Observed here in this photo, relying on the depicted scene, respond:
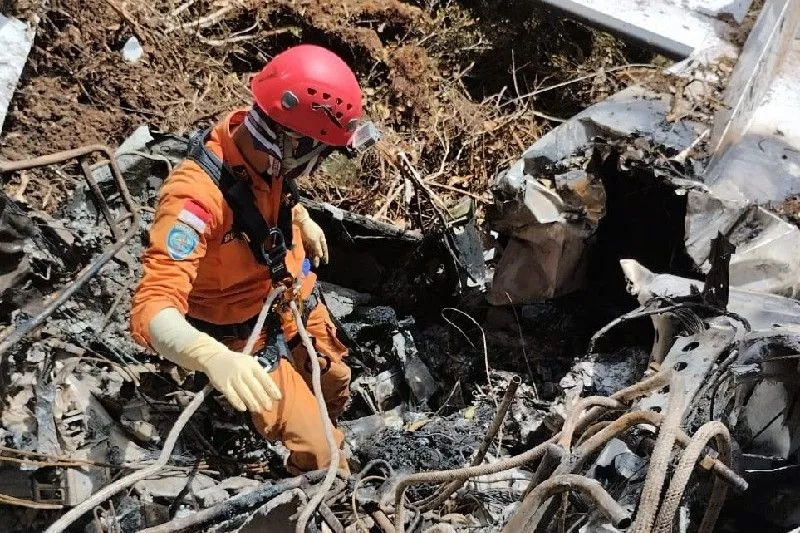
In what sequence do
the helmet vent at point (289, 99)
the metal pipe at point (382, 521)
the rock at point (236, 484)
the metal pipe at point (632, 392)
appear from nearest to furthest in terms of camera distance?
1. the metal pipe at point (632, 392)
2. the metal pipe at point (382, 521)
3. the helmet vent at point (289, 99)
4. the rock at point (236, 484)

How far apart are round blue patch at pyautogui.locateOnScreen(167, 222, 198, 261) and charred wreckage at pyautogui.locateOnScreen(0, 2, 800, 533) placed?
35 cm

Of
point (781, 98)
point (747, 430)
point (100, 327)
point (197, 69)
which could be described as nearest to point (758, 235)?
point (747, 430)

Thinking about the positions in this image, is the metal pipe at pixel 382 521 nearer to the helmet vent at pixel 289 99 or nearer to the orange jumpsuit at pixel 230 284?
the orange jumpsuit at pixel 230 284

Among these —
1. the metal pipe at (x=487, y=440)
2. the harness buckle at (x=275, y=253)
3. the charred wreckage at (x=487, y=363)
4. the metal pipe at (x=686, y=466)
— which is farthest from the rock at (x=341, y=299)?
the metal pipe at (x=686, y=466)

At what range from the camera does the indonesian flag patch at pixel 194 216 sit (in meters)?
2.76

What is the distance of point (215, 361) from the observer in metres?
2.60

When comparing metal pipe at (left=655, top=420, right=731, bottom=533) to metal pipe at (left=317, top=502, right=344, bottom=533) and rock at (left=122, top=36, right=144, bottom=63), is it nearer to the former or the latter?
metal pipe at (left=317, top=502, right=344, bottom=533)

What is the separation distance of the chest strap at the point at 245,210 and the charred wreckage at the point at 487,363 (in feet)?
1.57

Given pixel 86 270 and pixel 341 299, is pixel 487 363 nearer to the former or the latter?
pixel 341 299

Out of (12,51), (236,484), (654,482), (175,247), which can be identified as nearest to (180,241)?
(175,247)

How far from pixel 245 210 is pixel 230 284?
0.41 metres

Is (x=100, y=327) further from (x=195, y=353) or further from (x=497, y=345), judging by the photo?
(x=497, y=345)

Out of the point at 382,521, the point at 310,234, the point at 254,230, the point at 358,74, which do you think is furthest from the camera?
the point at 358,74

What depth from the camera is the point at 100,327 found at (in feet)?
11.9
